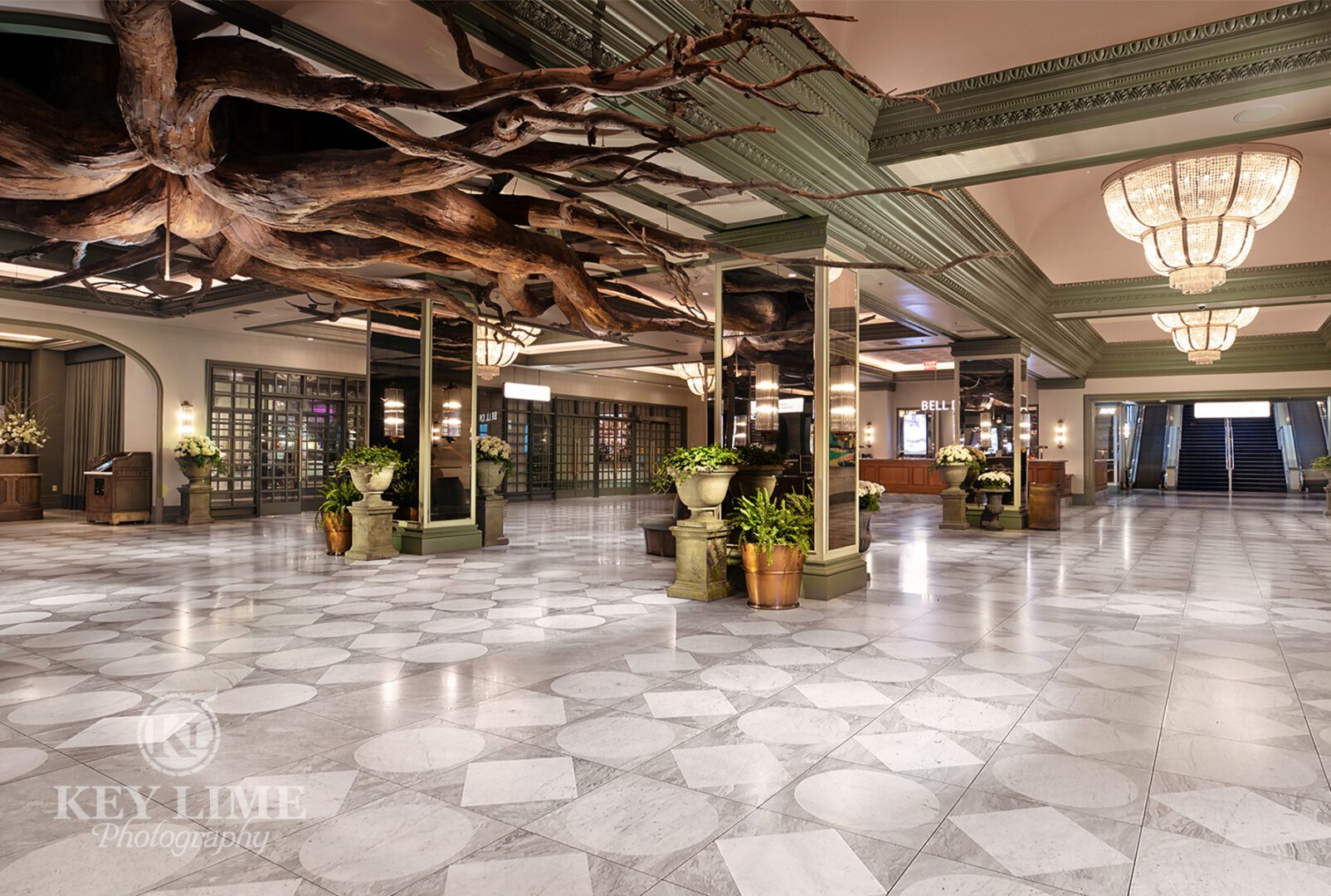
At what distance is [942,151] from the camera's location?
550 cm

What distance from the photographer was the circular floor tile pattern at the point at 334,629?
4.75 m

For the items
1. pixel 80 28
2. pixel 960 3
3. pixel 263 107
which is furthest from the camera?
pixel 960 3

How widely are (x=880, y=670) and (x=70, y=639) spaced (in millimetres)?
4818

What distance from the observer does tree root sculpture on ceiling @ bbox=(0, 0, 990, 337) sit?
2.89 metres

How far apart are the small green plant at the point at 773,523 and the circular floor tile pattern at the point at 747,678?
5.58ft

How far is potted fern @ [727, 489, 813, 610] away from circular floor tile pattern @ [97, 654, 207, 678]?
11.8ft

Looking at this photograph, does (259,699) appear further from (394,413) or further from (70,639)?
(394,413)

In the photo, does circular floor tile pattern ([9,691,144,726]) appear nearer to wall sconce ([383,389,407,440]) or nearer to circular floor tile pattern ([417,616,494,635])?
circular floor tile pattern ([417,616,494,635])

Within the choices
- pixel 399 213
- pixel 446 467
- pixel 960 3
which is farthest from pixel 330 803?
pixel 446 467

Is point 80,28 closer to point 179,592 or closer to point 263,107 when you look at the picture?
point 263,107

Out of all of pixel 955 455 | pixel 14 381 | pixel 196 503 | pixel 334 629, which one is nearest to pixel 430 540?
pixel 334 629

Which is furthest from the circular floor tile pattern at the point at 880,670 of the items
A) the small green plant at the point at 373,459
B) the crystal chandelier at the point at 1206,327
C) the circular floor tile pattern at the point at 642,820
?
the crystal chandelier at the point at 1206,327

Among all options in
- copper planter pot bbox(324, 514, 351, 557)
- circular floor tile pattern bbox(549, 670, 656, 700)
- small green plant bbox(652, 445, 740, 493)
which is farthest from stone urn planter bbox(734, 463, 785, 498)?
→ copper planter pot bbox(324, 514, 351, 557)

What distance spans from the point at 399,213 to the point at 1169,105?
15.3ft
